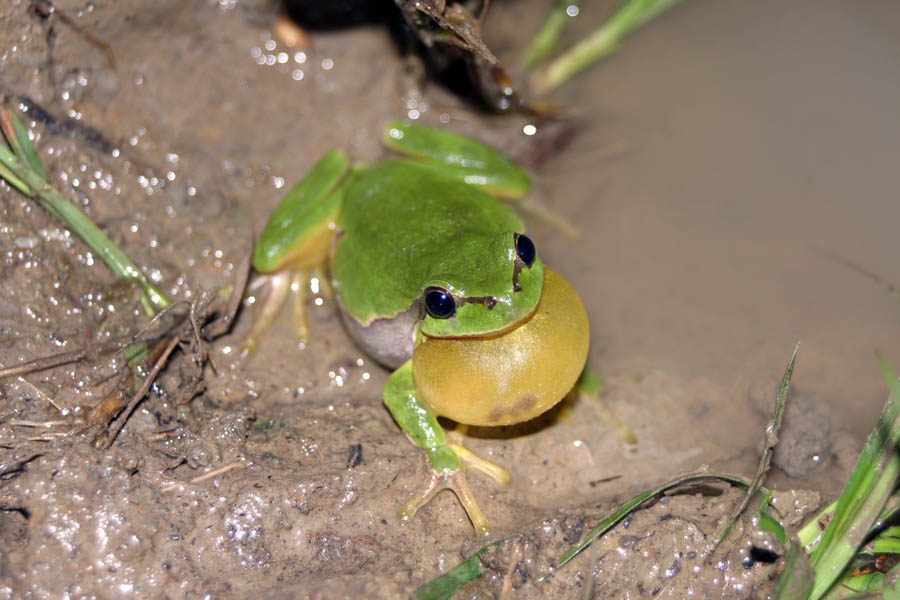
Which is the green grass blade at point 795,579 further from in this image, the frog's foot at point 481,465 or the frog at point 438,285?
the frog's foot at point 481,465

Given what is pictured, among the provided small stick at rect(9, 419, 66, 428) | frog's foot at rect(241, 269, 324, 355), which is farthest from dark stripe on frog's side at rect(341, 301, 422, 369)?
small stick at rect(9, 419, 66, 428)

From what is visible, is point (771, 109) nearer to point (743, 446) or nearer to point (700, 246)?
point (700, 246)

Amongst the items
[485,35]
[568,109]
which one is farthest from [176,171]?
[568,109]

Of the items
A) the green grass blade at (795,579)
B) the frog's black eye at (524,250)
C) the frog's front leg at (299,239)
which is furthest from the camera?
the frog's front leg at (299,239)

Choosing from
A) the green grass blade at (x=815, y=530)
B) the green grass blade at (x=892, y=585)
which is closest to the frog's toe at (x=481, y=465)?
the green grass blade at (x=815, y=530)

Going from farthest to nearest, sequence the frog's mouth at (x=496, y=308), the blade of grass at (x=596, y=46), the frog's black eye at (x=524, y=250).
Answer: the blade of grass at (x=596, y=46) → the frog's black eye at (x=524, y=250) → the frog's mouth at (x=496, y=308)

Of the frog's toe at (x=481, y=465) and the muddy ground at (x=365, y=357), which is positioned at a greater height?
the muddy ground at (x=365, y=357)

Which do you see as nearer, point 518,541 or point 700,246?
point 518,541

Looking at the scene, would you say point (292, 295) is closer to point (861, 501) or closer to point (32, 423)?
point (32, 423)
